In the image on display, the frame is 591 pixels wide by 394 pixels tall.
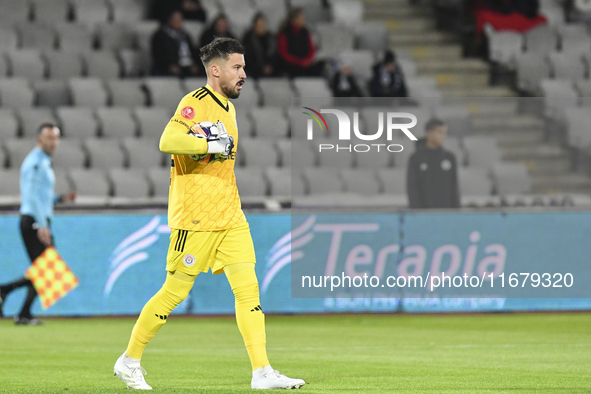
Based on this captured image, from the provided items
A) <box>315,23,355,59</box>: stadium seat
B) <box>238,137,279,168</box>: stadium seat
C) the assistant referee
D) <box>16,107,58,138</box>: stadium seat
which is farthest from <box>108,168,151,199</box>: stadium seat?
<box>315,23,355,59</box>: stadium seat

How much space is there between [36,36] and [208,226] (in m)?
10.0

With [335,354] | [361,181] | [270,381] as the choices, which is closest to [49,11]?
[361,181]

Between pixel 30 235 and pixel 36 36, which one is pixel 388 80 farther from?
pixel 30 235

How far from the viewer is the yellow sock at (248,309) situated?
532 centimetres

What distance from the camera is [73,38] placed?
14398mm

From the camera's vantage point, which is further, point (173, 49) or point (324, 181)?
point (173, 49)

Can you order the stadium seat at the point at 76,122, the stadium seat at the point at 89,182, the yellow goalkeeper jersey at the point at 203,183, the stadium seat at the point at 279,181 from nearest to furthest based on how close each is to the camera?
the yellow goalkeeper jersey at the point at 203,183 → the stadium seat at the point at 89,182 → the stadium seat at the point at 279,181 → the stadium seat at the point at 76,122

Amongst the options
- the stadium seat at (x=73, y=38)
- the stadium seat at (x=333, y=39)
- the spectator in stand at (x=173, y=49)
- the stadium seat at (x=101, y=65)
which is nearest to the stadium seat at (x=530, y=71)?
the stadium seat at (x=333, y=39)

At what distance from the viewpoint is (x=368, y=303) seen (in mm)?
10641

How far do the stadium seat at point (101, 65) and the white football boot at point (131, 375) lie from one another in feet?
30.8

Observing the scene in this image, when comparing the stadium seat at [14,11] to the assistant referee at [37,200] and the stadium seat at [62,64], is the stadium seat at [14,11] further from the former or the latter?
the assistant referee at [37,200]

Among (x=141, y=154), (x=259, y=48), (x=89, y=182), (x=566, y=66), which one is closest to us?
(x=89, y=182)

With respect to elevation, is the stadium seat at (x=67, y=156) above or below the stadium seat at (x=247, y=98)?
below

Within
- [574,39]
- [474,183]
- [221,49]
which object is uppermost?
[574,39]
